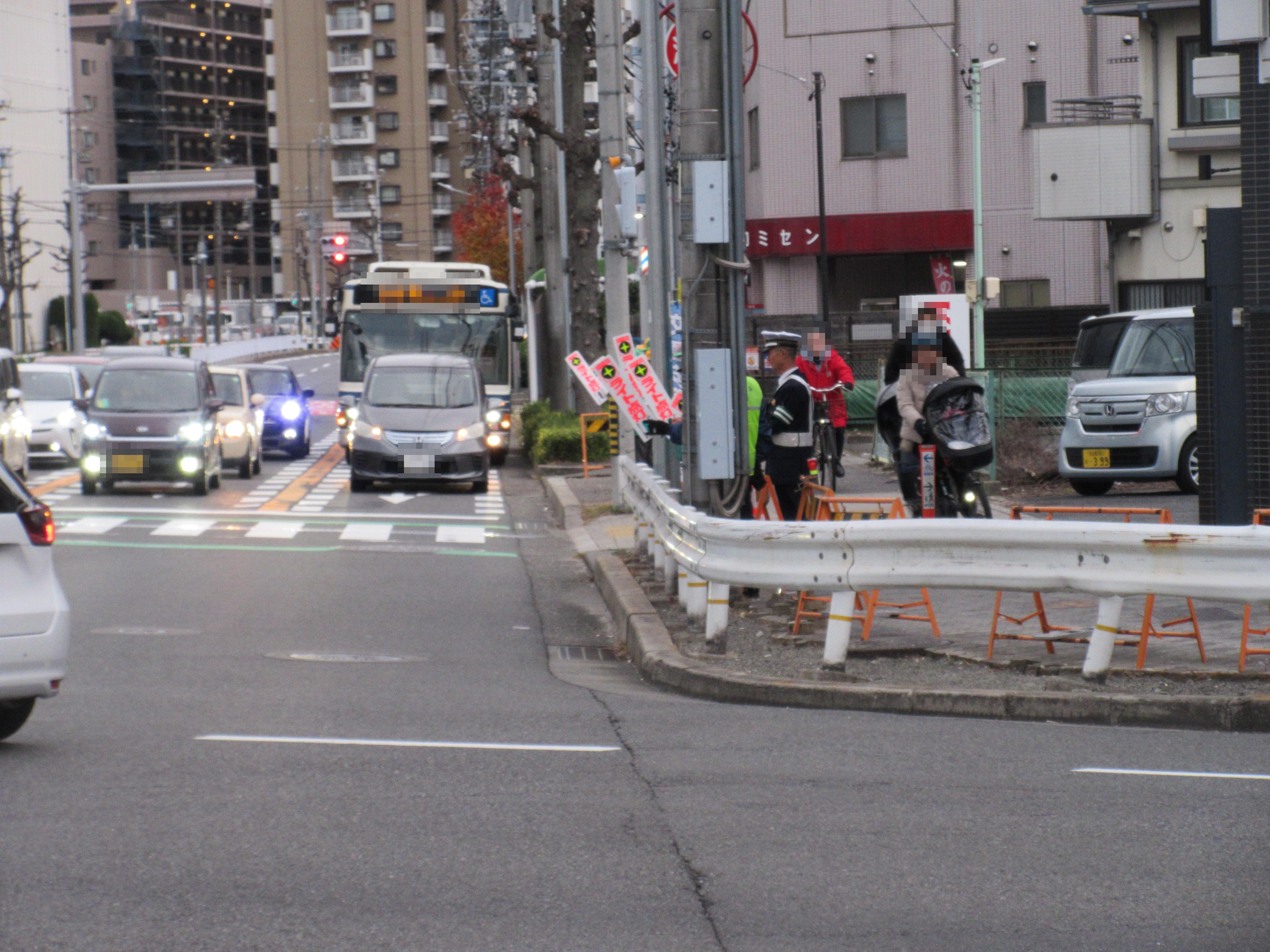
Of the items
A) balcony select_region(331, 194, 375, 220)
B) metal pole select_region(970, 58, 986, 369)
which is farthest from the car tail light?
balcony select_region(331, 194, 375, 220)

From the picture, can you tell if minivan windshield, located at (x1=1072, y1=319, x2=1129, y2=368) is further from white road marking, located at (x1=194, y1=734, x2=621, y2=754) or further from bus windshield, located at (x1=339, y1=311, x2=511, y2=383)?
white road marking, located at (x1=194, y1=734, x2=621, y2=754)

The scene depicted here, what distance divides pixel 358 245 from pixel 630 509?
9694 centimetres

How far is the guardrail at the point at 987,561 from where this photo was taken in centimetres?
845

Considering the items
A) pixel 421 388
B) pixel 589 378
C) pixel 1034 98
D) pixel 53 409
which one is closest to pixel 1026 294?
pixel 1034 98

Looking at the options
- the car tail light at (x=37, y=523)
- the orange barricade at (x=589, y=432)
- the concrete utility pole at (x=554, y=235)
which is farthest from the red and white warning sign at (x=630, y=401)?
the concrete utility pole at (x=554, y=235)

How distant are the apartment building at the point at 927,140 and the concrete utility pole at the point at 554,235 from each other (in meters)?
9.68

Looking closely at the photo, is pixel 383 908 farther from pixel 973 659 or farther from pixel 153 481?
pixel 153 481

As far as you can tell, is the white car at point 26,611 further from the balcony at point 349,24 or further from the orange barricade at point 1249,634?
the balcony at point 349,24

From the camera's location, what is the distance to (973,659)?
9352 mm

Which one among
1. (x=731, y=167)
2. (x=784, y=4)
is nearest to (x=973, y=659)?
(x=731, y=167)

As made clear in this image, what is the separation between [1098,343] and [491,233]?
61.6 metres

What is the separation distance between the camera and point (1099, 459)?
18.6 m

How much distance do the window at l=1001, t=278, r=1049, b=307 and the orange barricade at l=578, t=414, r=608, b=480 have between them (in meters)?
18.1

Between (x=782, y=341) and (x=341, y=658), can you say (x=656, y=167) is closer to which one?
(x=782, y=341)
